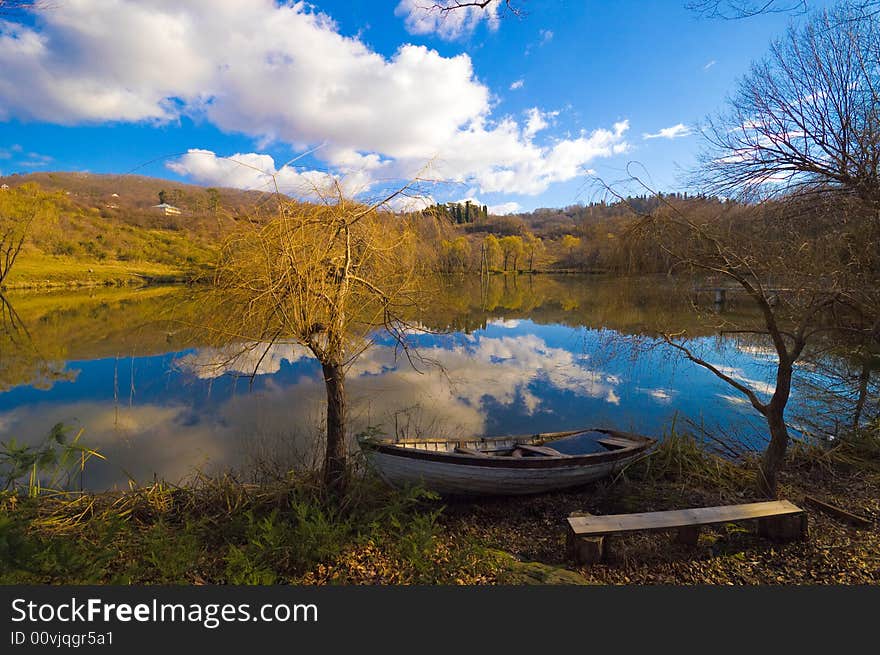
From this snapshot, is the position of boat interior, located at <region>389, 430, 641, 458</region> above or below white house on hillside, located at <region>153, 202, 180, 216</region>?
below

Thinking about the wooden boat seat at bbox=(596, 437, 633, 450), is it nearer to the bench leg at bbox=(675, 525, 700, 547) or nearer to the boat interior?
the boat interior

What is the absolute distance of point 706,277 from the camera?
5.75m

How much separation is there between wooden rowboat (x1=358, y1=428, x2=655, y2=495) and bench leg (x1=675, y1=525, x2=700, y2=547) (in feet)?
6.84

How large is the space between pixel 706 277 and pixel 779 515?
3157mm

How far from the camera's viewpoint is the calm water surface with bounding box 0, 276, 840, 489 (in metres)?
6.62

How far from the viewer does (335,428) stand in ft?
17.1

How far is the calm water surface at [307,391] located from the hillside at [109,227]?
0.77 meters

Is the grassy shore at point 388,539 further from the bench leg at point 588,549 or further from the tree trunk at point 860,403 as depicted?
the tree trunk at point 860,403

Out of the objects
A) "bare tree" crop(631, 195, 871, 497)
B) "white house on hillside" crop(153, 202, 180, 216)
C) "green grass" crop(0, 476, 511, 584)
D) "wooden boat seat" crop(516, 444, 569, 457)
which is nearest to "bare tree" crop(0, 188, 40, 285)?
"green grass" crop(0, 476, 511, 584)

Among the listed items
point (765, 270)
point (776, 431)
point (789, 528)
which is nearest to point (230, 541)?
point (789, 528)

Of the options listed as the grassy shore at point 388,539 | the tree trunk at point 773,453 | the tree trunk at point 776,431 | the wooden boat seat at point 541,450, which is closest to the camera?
the grassy shore at point 388,539

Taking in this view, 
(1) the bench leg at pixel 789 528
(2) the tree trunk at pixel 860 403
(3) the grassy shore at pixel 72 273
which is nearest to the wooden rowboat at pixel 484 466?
(1) the bench leg at pixel 789 528

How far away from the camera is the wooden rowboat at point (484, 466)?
19.6 feet

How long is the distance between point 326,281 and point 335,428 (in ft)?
6.48
